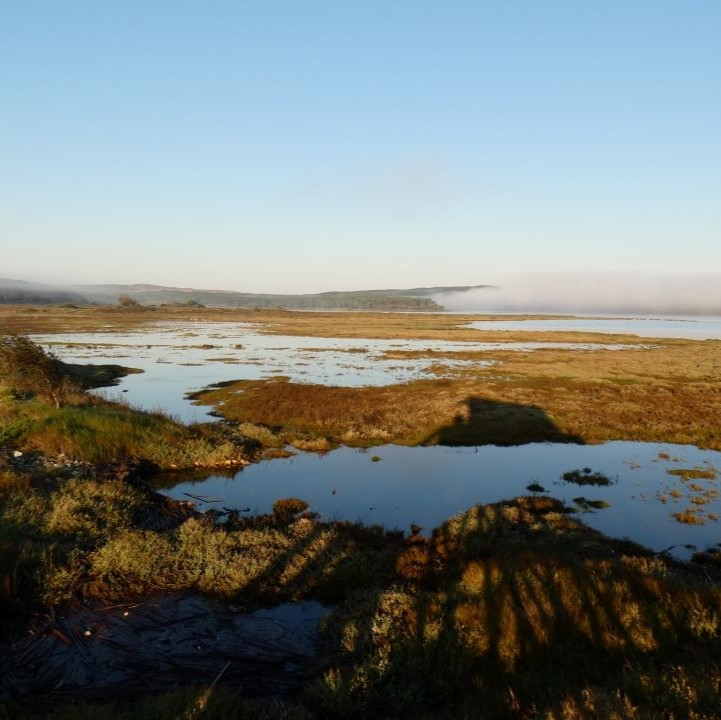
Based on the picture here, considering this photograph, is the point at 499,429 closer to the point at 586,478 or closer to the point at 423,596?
the point at 586,478

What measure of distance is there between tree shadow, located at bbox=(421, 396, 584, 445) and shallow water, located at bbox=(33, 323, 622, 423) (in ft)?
44.1

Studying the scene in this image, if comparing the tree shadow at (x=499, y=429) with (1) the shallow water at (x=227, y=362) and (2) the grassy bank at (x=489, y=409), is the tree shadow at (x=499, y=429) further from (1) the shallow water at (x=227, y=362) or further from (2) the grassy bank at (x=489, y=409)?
(1) the shallow water at (x=227, y=362)

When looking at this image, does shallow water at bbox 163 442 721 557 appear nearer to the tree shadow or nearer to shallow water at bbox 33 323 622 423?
the tree shadow

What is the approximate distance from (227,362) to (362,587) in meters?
48.1

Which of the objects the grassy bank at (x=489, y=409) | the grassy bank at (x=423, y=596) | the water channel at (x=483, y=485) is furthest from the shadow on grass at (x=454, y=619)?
the grassy bank at (x=489, y=409)

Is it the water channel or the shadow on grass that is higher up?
the shadow on grass

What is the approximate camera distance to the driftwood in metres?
7.86

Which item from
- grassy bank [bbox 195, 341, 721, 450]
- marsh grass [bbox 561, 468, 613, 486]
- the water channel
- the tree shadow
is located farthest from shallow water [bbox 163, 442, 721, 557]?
grassy bank [bbox 195, 341, 721, 450]

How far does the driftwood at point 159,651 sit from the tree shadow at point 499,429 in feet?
56.1

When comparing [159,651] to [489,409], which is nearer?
[159,651]

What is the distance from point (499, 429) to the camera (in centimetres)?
2811

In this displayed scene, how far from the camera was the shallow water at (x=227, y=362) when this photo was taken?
3919cm

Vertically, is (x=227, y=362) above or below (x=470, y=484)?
above

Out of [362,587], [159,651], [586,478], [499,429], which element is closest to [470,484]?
[586,478]
